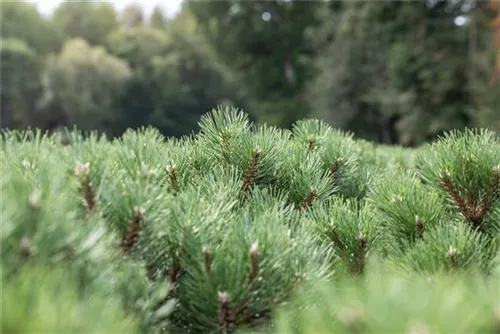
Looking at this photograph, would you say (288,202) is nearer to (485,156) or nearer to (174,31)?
(485,156)

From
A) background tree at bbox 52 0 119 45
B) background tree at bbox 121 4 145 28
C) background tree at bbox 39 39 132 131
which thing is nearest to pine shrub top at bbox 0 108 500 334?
background tree at bbox 39 39 132 131

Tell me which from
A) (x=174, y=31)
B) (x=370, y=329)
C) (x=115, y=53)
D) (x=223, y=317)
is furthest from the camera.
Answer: (x=174, y=31)

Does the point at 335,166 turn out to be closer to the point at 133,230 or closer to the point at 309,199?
the point at 309,199

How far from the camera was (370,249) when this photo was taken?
2.66 ft

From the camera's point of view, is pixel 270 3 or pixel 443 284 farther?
pixel 270 3

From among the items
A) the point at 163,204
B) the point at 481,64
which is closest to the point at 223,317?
the point at 163,204

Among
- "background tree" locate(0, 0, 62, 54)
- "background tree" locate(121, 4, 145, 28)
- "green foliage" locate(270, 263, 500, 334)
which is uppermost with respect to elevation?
"background tree" locate(121, 4, 145, 28)

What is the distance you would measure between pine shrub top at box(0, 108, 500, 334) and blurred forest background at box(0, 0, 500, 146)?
338 inches

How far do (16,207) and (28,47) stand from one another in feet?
55.8

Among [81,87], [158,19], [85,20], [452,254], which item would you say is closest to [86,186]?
[452,254]

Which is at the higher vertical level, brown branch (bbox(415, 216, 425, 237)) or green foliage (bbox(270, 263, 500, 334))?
brown branch (bbox(415, 216, 425, 237))

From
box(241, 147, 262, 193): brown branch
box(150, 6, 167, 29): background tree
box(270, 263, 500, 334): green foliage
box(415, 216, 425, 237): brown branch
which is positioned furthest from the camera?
box(150, 6, 167, 29): background tree

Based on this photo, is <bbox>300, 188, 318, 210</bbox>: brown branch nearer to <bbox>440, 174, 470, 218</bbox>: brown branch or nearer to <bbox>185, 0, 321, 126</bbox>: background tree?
<bbox>440, 174, 470, 218</bbox>: brown branch

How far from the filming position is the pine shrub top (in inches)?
16.2
